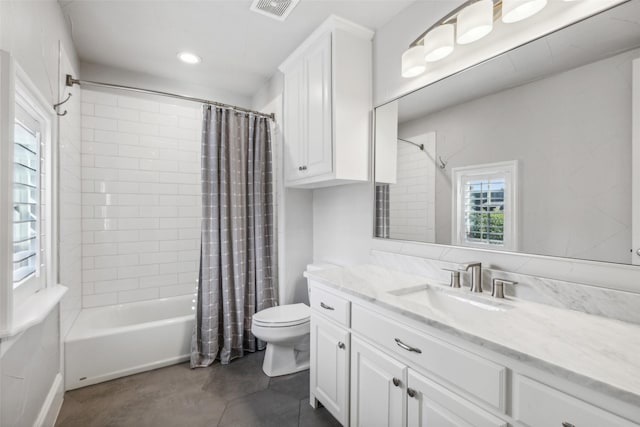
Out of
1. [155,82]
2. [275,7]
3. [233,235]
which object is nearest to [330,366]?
[233,235]

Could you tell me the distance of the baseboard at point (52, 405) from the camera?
1454 mm

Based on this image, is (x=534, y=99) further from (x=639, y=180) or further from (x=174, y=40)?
(x=174, y=40)

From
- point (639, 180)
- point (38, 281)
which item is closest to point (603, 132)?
point (639, 180)

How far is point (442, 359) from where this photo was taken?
100 cm

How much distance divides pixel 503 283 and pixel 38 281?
2.24 m

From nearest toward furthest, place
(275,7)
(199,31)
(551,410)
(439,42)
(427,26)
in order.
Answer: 1. (551,410)
2. (439,42)
3. (427,26)
4. (275,7)
5. (199,31)

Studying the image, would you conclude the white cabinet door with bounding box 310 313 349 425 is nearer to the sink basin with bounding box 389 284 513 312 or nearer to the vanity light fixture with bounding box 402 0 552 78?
the sink basin with bounding box 389 284 513 312

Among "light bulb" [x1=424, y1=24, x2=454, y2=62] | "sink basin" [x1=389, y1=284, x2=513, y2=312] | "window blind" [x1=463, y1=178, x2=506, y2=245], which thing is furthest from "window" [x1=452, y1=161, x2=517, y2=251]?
"light bulb" [x1=424, y1=24, x2=454, y2=62]

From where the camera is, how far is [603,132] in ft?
3.51

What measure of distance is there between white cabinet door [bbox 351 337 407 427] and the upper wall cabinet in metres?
1.07

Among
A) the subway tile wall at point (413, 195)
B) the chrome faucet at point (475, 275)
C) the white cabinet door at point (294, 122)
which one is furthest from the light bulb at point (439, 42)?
the chrome faucet at point (475, 275)

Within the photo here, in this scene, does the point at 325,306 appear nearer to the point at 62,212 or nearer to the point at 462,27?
the point at 462,27

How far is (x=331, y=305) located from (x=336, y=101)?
4.15ft

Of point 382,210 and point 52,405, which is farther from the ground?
point 382,210
